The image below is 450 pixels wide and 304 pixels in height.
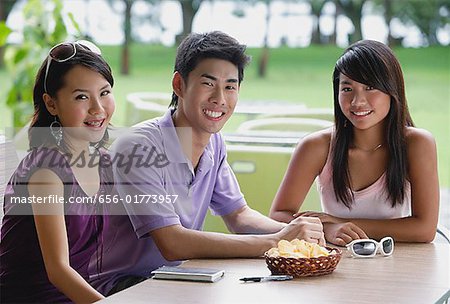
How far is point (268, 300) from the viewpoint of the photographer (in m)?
1.71

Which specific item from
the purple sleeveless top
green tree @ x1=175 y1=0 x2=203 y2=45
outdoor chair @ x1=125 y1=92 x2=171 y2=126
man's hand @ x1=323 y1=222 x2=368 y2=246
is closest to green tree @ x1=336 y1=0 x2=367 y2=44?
green tree @ x1=175 y1=0 x2=203 y2=45

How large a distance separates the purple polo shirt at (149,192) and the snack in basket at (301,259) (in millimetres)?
325

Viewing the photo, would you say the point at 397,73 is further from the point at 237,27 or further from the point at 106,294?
the point at 237,27

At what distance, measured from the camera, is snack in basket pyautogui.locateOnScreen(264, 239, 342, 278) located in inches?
74.7

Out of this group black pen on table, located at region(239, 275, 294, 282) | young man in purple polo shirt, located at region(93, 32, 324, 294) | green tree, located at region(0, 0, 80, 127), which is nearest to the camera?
black pen on table, located at region(239, 275, 294, 282)

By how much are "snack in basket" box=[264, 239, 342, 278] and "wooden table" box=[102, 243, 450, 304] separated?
20 millimetres

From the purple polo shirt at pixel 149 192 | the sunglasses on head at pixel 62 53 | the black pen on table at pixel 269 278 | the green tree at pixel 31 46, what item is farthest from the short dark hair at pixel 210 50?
the green tree at pixel 31 46

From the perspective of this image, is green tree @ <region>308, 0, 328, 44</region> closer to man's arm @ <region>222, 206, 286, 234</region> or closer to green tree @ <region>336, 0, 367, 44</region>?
green tree @ <region>336, 0, 367, 44</region>

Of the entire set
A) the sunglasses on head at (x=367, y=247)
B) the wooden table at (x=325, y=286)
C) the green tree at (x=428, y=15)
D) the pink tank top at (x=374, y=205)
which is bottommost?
the wooden table at (x=325, y=286)

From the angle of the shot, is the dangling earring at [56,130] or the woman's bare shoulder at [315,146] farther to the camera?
the woman's bare shoulder at [315,146]

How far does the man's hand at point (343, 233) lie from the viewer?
89.6 inches

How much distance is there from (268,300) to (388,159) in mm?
933

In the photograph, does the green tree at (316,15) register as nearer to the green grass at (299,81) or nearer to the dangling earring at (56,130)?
the green grass at (299,81)

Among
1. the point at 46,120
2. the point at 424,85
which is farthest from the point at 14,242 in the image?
the point at 424,85
